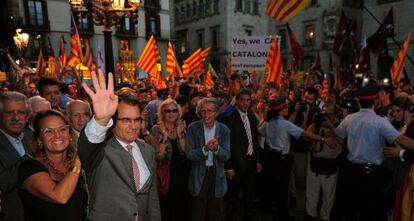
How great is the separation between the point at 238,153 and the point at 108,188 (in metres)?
2.94

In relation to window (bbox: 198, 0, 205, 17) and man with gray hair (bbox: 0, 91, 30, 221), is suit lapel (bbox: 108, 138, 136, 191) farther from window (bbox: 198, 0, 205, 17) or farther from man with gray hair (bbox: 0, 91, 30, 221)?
window (bbox: 198, 0, 205, 17)

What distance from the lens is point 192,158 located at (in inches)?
163

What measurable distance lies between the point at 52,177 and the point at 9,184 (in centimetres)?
66

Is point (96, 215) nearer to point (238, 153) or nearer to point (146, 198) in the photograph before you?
point (146, 198)

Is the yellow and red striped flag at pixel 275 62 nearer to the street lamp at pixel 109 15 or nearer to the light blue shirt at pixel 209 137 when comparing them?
the street lamp at pixel 109 15

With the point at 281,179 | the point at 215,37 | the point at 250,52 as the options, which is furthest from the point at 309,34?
the point at 281,179

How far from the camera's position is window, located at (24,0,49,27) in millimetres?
30922

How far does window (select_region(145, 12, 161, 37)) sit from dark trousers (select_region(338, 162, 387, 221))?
36.3 meters

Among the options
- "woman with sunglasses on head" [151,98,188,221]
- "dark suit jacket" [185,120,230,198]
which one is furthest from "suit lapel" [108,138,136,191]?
"dark suit jacket" [185,120,230,198]

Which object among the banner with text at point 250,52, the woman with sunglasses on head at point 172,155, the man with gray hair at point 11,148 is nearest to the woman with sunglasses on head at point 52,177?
the man with gray hair at point 11,148

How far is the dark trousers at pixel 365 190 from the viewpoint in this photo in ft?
14.5

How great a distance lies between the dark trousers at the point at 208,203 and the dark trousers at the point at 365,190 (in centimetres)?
203

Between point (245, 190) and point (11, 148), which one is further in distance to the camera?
point (245, 190)

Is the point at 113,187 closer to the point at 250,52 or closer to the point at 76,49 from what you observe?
the point at 250,52
